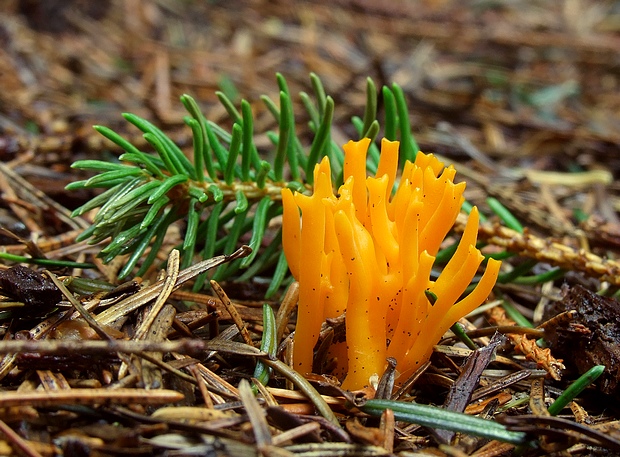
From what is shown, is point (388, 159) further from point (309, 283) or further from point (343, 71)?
point (343, 71)

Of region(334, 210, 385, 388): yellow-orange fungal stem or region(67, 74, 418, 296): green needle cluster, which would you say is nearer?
region(334, 210, 385, 388): yellow-orange fungal stem

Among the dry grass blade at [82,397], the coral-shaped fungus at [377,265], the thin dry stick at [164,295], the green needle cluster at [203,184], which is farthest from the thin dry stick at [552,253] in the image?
the dry grass blade at [82,397]

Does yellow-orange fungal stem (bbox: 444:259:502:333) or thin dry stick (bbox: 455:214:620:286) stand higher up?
→ yellow-orange fungal stem (bbox: 444:259:502:333)

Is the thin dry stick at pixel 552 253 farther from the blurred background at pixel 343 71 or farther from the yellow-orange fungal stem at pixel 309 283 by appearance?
the yellow-orange fungal stem at pixel 309 283

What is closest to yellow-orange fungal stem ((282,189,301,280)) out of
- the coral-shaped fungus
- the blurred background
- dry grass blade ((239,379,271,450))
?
the coral-shaped fungus

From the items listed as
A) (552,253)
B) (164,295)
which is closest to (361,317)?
(164,295)

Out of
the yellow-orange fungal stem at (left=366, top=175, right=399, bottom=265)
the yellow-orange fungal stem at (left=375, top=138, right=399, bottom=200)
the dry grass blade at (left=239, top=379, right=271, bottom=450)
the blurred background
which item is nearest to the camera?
the dry grass blade at (left=239, top=379, right=271, bottom=450)

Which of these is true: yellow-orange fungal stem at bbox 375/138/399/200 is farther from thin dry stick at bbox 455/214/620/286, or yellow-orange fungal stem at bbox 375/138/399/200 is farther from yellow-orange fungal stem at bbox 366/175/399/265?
thin dry stick at bbox 455/214/620/286
